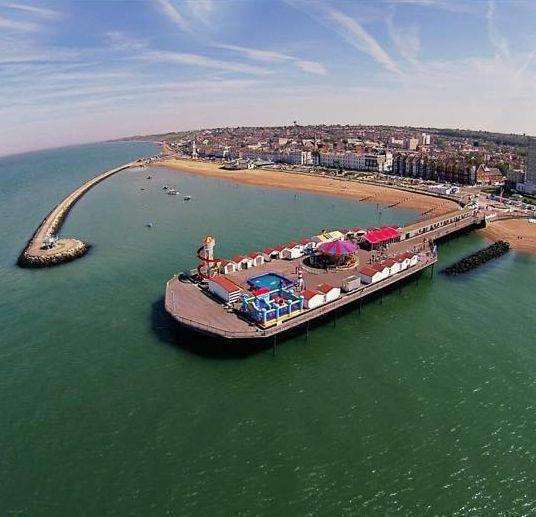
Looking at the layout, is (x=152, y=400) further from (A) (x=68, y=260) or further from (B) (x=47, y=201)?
(B) (x=47, y=201)

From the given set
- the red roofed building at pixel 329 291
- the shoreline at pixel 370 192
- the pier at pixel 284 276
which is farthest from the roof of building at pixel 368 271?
the shoreline at pixel 370 192

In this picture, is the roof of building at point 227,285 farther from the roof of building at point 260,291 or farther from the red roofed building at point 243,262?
the red roofed building at point 243,262

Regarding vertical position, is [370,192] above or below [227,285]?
below

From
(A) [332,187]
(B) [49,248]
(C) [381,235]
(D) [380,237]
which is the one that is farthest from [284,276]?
(A) [332,187]

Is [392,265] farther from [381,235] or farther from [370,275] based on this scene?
[381,235]

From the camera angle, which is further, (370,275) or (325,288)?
(370,275)

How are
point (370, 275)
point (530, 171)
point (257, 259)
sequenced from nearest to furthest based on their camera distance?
point (370, 275) < point (257, 259) < point (530, 171)

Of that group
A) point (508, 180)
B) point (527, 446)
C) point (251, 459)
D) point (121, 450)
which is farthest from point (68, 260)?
point (508, 180)

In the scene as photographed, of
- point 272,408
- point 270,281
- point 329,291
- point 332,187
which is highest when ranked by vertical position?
point 332,187
